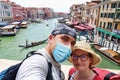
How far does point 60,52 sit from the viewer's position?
144cm

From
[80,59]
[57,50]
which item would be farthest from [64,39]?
[80,59]

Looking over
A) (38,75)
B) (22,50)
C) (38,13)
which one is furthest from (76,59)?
(38,13)

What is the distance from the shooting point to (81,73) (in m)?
2.06

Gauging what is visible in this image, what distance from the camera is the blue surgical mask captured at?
4.72ft

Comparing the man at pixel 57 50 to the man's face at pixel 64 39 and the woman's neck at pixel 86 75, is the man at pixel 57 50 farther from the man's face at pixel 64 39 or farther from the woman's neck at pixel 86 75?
the woman's neck at pixel 86 75

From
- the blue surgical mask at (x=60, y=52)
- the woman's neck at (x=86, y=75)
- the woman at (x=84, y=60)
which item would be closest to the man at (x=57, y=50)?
the blue surgical mask at (x=60, y=52)

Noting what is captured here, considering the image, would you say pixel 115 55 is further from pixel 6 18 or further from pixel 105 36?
pixel 6 18

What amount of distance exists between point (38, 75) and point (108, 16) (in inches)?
891

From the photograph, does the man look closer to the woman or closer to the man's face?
the man's face

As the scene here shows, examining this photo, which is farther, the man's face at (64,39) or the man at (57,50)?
the man's face at (64,39)

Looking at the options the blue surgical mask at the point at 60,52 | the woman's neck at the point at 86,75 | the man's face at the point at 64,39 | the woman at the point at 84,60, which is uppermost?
the man's face at the point at 64,39

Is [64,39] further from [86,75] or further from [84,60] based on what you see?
[86,75]

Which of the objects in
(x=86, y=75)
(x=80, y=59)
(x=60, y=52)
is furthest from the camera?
→ (x=86, y=75)

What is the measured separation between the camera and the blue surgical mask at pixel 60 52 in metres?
1.44
